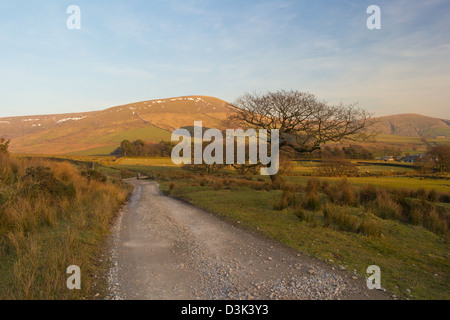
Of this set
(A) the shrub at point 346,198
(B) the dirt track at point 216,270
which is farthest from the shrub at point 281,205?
(B) the dirt track at point 216,270

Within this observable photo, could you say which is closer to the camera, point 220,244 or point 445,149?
point 220,244

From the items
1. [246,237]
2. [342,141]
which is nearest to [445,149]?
Result: [342,141]

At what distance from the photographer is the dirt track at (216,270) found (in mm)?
4414

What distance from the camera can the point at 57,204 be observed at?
10.4m

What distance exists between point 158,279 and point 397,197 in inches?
547

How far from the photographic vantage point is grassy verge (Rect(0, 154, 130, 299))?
435cm

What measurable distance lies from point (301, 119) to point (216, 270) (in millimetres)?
17396

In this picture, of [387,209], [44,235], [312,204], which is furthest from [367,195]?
[44,235]

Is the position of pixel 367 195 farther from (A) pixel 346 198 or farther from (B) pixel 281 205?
(B) pixel 281 205

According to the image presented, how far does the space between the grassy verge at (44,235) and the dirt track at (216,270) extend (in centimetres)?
57

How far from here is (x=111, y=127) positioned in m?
141

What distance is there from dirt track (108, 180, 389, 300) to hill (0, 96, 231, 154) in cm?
8001

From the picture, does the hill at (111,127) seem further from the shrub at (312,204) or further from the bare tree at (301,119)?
the shrub at (312,204)
